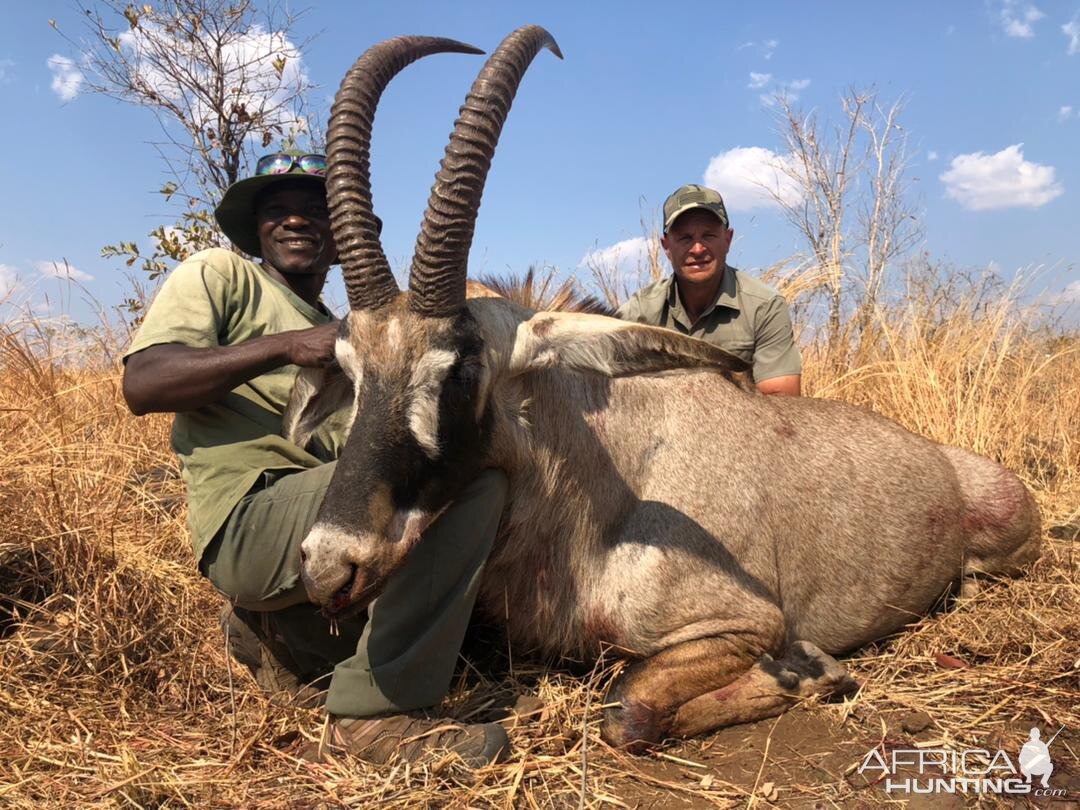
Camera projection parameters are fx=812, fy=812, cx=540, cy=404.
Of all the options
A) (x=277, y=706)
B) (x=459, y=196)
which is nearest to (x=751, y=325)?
(x=459, y=196)

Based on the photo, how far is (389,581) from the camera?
136 inches

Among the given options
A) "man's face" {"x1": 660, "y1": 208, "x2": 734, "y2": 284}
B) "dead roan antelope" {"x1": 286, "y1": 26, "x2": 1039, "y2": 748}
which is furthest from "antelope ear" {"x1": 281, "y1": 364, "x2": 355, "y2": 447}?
"man's face" {"x1": 660, "y1": 208, "x2": 734, "y2": 284}

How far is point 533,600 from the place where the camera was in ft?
14.0

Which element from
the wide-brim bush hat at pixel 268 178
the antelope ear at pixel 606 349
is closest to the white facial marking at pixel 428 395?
the antelope ear at pixel 606 349

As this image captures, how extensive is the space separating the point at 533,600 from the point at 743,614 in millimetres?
1094

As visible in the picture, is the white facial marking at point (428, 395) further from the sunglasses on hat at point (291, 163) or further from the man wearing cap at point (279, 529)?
the sunglasses on hat at point (291, 163)

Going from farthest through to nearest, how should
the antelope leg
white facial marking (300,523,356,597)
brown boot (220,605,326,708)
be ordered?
brown boot (220,605,326,708), the antelope leg, white facial marking (300,523,356,597)

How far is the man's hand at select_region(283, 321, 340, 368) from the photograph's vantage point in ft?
12.3

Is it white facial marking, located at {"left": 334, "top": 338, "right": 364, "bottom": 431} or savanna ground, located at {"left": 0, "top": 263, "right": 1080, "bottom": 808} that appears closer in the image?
savanna ground, located at {"left": 0, "top": 263, "right": 1080, "bottom": 808}

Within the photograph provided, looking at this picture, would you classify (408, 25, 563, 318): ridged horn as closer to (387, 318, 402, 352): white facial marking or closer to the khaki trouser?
(387, 318, 402, 352): white facial marking

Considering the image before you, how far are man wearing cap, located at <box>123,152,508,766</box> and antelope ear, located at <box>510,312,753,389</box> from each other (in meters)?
0.66

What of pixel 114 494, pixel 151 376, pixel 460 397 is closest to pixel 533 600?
pixel 460 397

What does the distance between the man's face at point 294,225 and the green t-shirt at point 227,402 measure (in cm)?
24

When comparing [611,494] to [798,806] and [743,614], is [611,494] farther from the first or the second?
[798,806]
